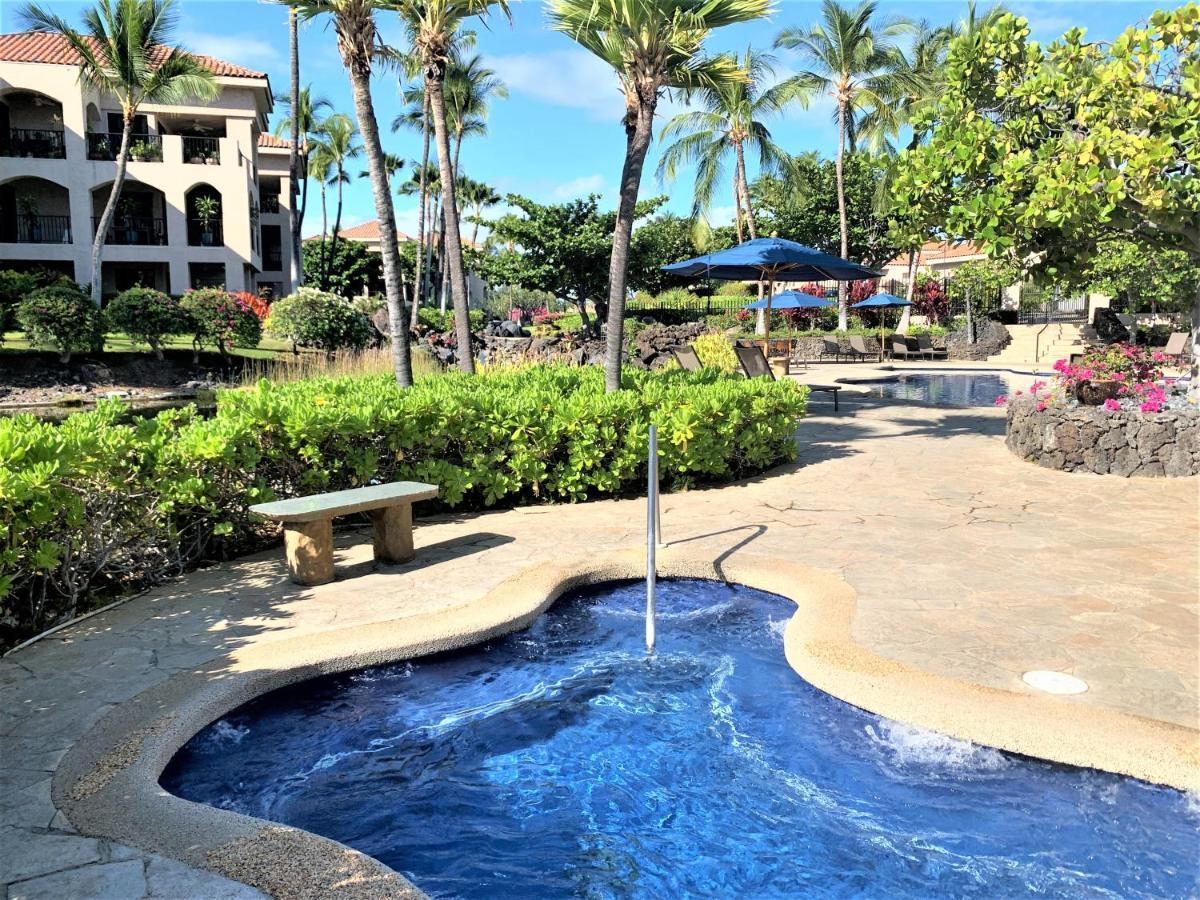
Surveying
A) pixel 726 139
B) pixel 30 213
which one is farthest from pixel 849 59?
pixel 30 213

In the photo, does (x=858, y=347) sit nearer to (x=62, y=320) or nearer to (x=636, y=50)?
(x=636, y=50)

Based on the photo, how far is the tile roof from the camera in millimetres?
29859

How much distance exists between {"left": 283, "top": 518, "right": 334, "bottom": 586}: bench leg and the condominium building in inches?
1178

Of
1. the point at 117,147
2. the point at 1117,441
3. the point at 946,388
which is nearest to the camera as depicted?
the point at 1117,441

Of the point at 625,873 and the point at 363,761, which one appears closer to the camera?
the point at 625,873

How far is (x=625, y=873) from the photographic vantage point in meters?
3.15

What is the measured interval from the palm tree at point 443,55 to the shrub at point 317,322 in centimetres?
865

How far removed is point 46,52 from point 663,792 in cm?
3732

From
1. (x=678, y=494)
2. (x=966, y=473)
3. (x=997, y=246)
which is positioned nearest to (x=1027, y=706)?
(x=678, y=494)

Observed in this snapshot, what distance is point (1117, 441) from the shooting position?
8953 mm

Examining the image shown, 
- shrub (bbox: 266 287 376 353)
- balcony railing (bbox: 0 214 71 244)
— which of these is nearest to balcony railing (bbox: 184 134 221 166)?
balcony railing (bbox: 0 214 71 244)

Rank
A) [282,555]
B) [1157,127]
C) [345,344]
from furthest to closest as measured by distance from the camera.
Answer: [345,344]
[1157,127]
[282,555]

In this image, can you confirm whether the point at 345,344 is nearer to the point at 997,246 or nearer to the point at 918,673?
the point at 997,246

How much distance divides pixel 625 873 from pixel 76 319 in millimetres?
19448
